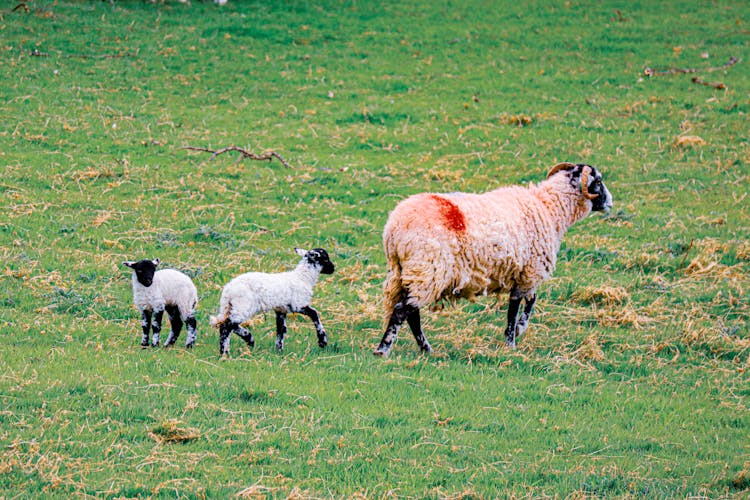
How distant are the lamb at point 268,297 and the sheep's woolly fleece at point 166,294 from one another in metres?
0.38

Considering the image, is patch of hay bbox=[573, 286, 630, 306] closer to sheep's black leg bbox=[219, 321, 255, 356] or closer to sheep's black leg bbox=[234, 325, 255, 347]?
sheep's black leg bbox=[234, 325, 255, 347]

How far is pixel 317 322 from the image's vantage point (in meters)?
9.97

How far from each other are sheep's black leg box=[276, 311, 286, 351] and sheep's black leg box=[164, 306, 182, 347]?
3.62 ft

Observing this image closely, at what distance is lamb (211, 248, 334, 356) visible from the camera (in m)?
9.38

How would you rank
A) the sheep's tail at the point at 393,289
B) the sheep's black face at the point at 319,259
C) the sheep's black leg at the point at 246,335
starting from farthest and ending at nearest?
the sheep's tail at the point at 393,289 → the sheep's black face at the point at 319,259 → the sheep's black leg at the point at 246,335

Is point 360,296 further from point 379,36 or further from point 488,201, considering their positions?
point 379,36

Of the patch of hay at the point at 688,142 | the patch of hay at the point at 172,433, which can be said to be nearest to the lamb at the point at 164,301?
the patch of hay at the point at 172,433

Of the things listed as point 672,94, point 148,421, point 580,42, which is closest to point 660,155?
point 672,94

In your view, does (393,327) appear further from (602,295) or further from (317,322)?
(602,295)

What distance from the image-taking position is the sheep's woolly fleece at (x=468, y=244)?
9.95 metres

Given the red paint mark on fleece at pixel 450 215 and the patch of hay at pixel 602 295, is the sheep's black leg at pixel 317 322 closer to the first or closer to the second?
the red paint mark on fleece at pixel 450 215

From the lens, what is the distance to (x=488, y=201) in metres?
10.9

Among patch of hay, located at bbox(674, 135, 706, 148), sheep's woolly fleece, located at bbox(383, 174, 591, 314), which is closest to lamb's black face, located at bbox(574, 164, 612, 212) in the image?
sheep's woolly fleece, located at bbox(383, 174, 591, 314)

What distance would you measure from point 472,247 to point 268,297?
2.38m
